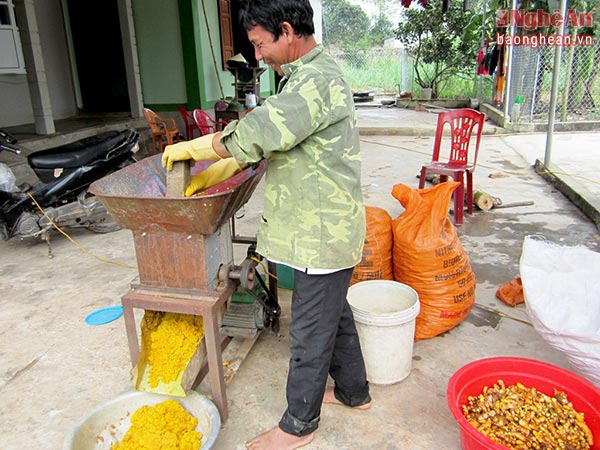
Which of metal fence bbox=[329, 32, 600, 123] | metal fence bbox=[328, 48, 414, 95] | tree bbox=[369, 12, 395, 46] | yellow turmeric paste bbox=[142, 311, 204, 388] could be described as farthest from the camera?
tree bbox=[369, 12, 395, 46]

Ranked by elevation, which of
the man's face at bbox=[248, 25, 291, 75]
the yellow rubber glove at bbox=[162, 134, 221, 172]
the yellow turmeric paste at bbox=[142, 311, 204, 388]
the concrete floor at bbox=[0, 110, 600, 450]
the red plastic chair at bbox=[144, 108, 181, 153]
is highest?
the man's face at bbox=[248, 25, 291, 75]

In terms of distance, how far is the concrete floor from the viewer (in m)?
1.96

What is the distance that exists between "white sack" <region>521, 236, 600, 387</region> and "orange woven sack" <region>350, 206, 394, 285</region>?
0.76 metres

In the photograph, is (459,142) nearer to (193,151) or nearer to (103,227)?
(103,227)

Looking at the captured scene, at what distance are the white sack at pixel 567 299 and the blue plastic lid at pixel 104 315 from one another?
7.36 feet

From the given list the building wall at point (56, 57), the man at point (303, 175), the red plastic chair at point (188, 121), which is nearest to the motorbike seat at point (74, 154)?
the man at point (303, 175)

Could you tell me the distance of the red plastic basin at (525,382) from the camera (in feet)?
5.51

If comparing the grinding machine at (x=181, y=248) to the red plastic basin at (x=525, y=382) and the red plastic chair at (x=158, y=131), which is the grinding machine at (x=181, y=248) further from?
the red plastic chair at (x=158, y=131)

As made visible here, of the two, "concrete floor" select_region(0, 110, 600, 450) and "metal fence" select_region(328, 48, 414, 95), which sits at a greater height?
"metal fence" select_region(328, 48, 414, 95)

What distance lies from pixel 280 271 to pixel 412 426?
4.55ft

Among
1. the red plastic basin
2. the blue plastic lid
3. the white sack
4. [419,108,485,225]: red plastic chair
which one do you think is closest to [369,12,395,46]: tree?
[419,108,485,225]: red plastic chair

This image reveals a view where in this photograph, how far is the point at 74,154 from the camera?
4.21 m

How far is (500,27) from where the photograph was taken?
32.5ft

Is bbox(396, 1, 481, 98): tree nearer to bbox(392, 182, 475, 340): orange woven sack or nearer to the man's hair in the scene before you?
bbox(392, 182, 475, 340): orange woven sack
